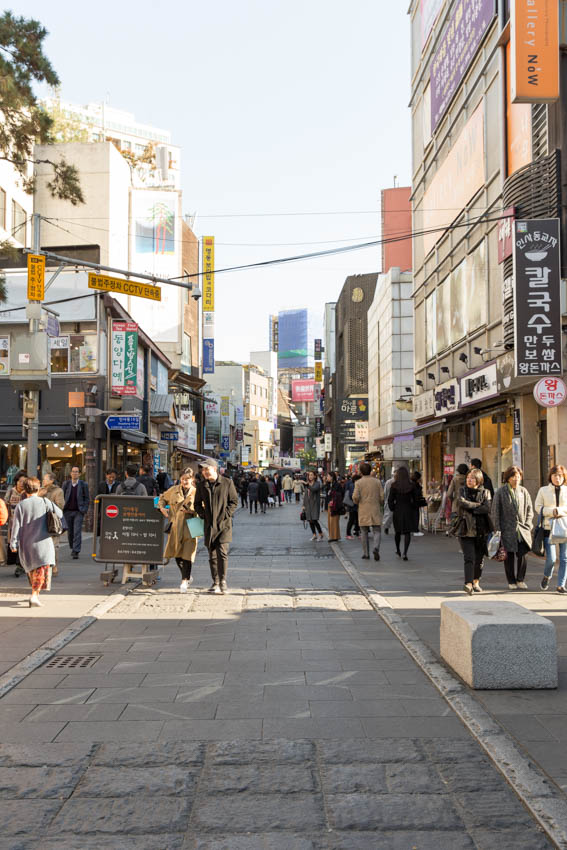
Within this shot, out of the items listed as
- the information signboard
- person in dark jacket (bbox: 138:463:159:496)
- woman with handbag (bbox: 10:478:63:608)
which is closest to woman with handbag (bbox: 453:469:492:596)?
the information signboard

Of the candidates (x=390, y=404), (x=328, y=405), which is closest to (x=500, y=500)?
(x=390, y=404)

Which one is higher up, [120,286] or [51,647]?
[120,286]

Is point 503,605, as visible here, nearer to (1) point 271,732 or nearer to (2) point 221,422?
(1) point 271,732

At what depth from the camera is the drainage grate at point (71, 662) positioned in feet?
23.5

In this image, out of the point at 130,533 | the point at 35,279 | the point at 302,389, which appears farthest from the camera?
the point at 302,389

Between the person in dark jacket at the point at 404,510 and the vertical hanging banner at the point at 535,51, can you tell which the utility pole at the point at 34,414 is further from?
the vertical hanging banner at the point at 535,51

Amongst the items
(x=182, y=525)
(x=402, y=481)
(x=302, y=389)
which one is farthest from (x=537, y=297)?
(x=302, y=389)

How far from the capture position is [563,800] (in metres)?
4.05

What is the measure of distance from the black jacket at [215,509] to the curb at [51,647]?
1.46 meters

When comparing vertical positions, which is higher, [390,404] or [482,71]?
[482,71]

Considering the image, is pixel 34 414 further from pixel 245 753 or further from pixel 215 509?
pixel 245 753

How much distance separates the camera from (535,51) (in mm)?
15320

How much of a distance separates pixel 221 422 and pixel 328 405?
21545 mm

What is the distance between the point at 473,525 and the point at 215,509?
3.36m
